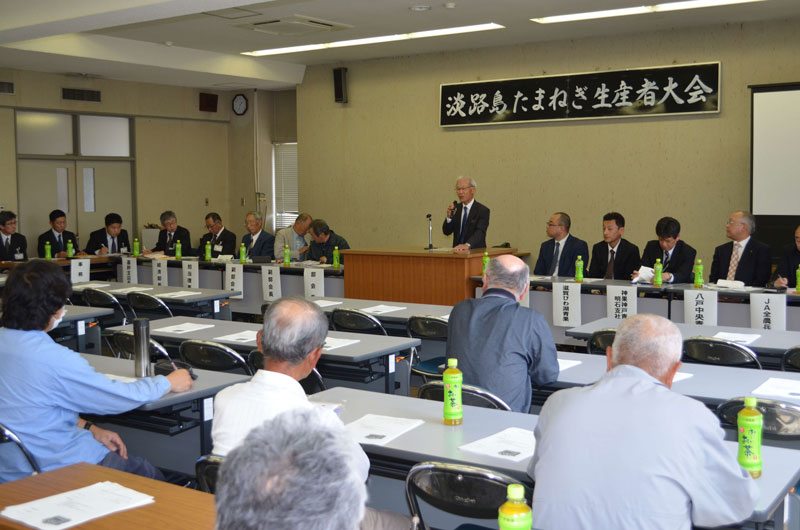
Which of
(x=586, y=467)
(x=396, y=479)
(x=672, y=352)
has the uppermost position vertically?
(x=672, y=352)

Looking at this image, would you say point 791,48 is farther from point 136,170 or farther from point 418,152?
point 136,170

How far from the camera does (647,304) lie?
20.8 ft

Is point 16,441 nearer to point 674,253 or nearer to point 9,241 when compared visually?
point 674,253

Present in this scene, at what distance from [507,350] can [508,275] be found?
12.8 inches

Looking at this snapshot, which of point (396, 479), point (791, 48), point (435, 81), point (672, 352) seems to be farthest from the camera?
point (435, 81)

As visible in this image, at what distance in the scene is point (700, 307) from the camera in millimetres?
5910

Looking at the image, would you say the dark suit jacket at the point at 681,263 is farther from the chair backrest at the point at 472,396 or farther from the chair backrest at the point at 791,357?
the chair backrest at the point at 472,396

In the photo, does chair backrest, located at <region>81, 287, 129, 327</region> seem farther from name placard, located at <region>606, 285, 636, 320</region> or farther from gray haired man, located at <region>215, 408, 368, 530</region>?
gray haired man, located at <region>215, 408, 368, 530</region>

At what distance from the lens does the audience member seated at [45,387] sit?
9.29 feet

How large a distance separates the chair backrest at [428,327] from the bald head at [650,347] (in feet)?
9.09

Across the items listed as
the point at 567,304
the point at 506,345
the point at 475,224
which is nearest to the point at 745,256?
the point at 567,304

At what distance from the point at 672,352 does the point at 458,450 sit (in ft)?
2.34

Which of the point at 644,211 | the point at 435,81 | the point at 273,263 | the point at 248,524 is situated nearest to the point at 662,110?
the point at 644,211

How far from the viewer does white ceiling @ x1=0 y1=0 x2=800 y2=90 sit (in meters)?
6.89
